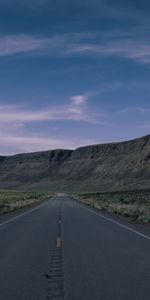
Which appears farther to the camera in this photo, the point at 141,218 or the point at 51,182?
the point at 51,182

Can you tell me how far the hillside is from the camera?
14450 centimetres

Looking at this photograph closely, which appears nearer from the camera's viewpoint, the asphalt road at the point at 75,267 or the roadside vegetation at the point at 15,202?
the asphalt road at the point at 75,267

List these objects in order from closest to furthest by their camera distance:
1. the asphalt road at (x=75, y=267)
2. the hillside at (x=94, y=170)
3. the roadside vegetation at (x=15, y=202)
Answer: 1. the asphalt road at (x=75, y=267)
2. the roadside vegetation at (x=15, y=202)
3. the hillside at (x=94, y=170)

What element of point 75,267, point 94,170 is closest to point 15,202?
point 75,267

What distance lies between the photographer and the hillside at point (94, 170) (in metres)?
144

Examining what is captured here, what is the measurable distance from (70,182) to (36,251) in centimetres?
15942

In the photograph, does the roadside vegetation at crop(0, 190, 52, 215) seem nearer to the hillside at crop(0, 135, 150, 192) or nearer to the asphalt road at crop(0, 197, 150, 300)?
the asphalt road at crop(0, 197, 150, 300)

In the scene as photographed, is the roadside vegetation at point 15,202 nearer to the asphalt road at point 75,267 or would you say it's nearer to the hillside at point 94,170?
the asphalt road at point 75,267

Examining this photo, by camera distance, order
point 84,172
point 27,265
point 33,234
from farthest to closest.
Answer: point 84,172
point 33,234
point 27,265

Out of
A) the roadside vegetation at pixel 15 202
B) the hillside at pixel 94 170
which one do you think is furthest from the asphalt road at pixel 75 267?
the hillside at pixel 94 170

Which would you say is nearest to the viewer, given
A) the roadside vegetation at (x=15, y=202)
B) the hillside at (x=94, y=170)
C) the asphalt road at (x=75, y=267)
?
the asphalt road at (x=75, y=267)

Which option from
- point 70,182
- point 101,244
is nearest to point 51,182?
point 70,182

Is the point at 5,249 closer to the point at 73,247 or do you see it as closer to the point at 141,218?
the point at 73,247

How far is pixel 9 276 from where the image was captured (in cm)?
965
